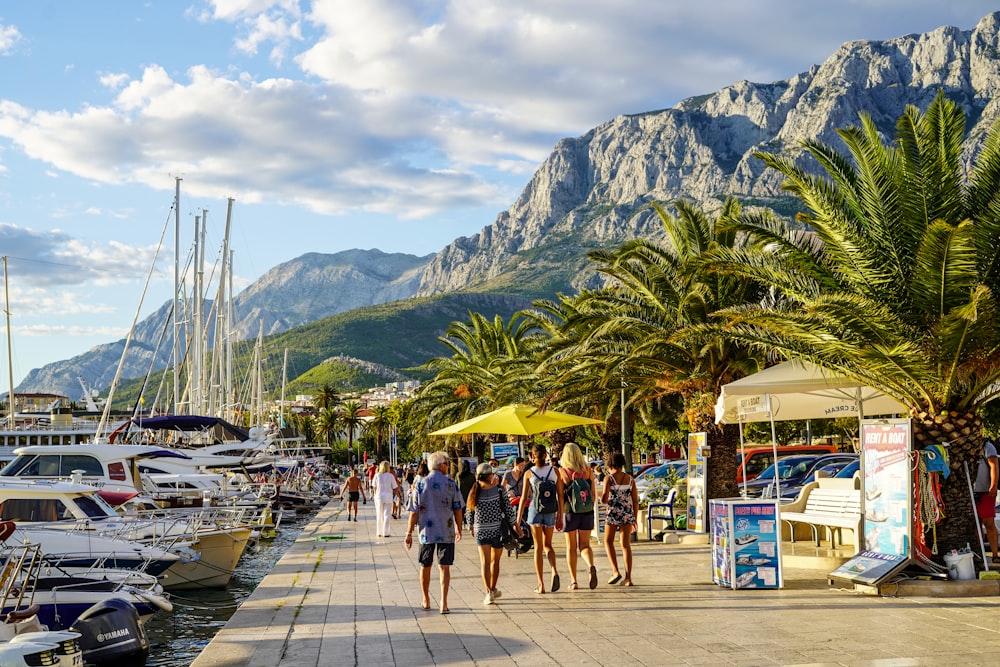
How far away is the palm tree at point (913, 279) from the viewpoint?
11.7m

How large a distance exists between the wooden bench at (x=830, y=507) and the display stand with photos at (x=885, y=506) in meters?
1.22

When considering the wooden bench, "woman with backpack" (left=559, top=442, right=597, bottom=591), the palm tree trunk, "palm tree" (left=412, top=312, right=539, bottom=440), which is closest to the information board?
the palm tree trunk

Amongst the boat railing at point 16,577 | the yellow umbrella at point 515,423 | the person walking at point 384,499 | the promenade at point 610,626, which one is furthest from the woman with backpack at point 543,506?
the person walking at point 384,499

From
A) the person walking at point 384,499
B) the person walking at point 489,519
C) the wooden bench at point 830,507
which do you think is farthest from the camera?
the person walking at point 384,499

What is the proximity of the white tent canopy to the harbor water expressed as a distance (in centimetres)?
884

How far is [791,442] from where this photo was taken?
55781mm

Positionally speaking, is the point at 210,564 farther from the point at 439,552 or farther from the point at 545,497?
the point at 439,552

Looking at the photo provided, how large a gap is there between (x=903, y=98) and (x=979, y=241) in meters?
201

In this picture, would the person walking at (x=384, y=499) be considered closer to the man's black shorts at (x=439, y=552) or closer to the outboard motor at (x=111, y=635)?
the outboard motor at (x=111, y=635)

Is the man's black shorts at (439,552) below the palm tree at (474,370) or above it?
below

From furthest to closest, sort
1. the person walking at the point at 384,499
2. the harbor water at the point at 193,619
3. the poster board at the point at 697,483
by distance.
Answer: the person walking at the point at 384,499
the poster board at the point at 697,483
the harbor water at the point at 193,619

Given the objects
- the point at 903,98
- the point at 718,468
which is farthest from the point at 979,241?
the point at 903,98

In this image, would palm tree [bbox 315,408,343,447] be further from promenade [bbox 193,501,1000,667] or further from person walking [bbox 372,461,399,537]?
promenade [bbox 193,501,1000,667]

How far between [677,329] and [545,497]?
8.94 meters
